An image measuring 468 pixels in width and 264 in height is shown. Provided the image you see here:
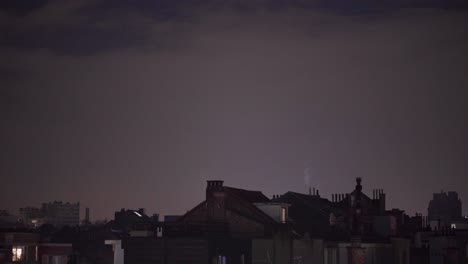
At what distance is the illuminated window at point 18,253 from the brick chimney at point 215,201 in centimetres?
2905

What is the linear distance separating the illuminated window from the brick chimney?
2905cm

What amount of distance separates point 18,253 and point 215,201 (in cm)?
3046

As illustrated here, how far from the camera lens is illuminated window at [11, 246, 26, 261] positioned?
106 m

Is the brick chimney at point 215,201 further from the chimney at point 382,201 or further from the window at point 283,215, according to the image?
the chimney at point 382,201

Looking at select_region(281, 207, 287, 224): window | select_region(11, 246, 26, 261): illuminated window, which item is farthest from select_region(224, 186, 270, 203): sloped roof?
select_region(11, 246, 26, 261): illuminated window

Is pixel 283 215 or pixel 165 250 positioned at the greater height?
pixel 283 215

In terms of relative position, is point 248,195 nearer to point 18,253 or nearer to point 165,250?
point 165,250

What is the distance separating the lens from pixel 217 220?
292ft

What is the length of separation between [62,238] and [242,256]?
41.0m

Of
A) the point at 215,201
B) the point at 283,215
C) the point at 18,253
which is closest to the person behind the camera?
the point at 215,201

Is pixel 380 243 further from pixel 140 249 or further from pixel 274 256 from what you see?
pixel 140 249

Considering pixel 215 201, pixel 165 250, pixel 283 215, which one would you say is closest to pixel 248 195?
pixel 283 215

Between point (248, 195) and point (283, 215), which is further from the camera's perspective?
point (248, 195)

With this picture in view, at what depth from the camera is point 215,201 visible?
296ft
